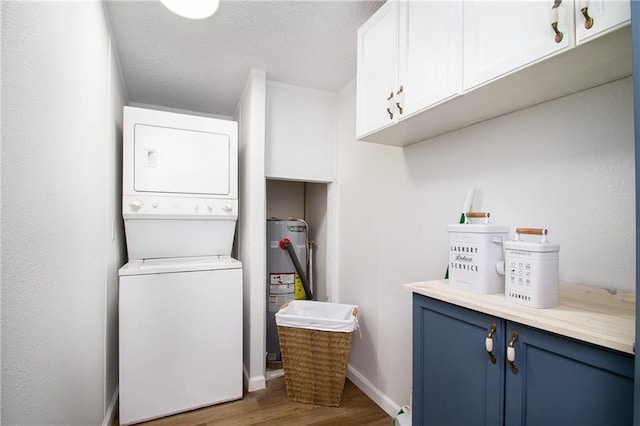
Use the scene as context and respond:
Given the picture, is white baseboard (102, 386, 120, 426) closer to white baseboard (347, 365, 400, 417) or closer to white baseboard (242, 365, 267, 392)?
white baseboard (242, 365, 267, 392)

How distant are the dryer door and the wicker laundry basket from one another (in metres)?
1.27

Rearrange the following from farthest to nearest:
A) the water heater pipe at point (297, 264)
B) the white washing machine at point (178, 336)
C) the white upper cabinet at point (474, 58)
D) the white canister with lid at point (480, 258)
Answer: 1. the water heater pipe at point (297, 264)
2. the white washing machine at point (178, 336)
3. the white canister with lid at point (480, 258)
4. the white upper cabinet at point (474, 58)

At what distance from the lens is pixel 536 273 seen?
88 centimetres

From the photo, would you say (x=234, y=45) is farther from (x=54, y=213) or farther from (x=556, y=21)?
(x=556, y=21)

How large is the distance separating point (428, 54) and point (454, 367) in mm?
1256

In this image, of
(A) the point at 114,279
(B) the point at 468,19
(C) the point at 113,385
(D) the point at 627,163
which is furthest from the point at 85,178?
(D) the point at 627,163

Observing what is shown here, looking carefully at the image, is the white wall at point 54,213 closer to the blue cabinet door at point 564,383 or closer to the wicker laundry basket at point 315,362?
the wicker laundry basket at point 315,362

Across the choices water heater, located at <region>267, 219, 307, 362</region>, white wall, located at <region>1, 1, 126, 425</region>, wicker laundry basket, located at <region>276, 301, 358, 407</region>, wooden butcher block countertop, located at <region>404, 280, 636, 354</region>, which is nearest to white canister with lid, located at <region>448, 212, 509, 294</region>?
wooden butcher block countertop, located at <region>404, 280, 636, 354</region>

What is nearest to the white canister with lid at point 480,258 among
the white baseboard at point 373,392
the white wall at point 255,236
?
the white baseboard at point 373,392

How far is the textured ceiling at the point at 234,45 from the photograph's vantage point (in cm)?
165

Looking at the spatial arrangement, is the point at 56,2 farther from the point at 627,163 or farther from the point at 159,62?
the point at 627,163

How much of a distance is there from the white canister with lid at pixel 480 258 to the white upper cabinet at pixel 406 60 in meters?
0.54

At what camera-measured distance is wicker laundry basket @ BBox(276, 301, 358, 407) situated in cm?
203

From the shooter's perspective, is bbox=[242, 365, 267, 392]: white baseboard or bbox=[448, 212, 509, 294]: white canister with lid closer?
bbox=[448, 212, 509, 294]: white canister with lid
